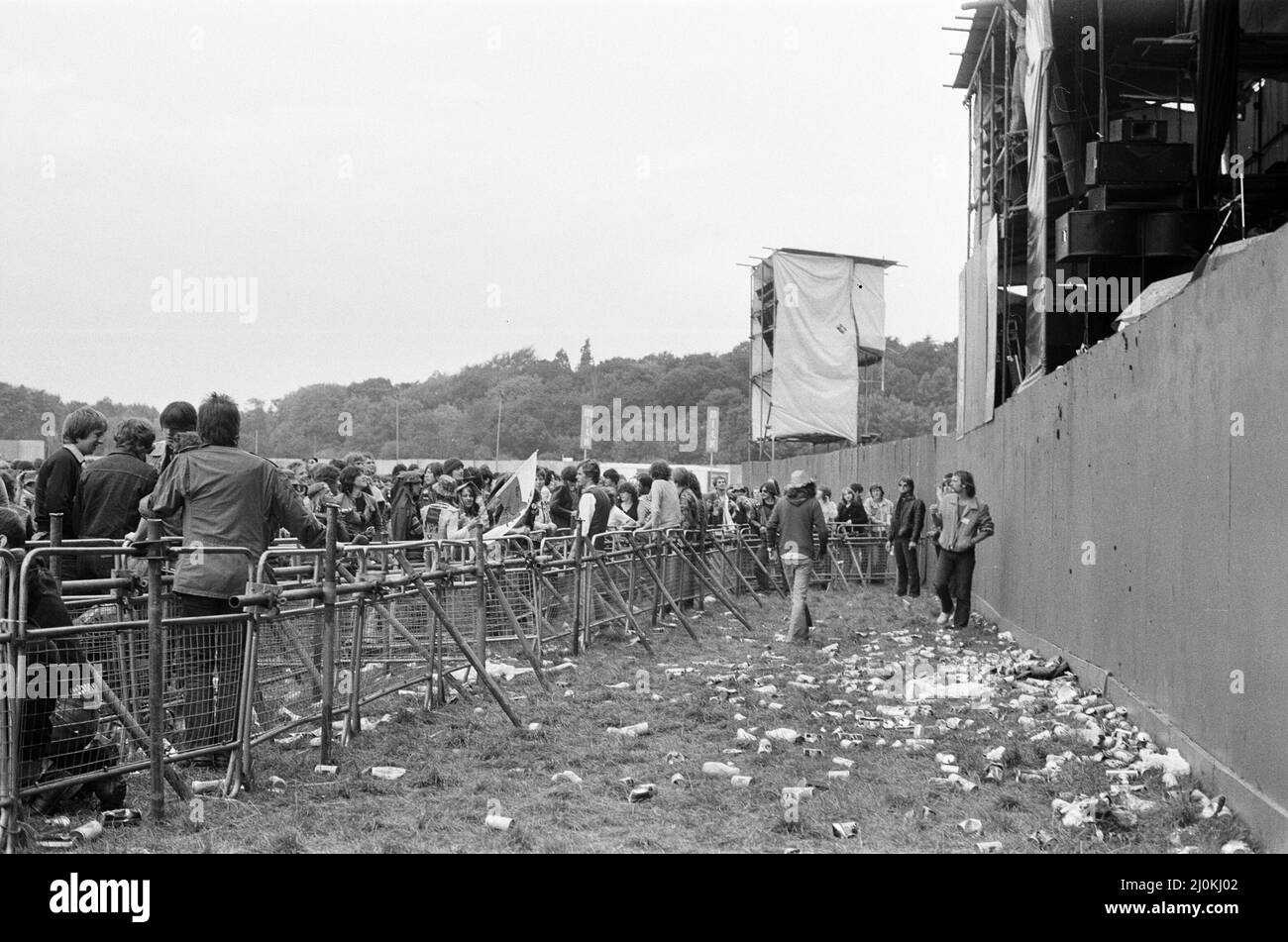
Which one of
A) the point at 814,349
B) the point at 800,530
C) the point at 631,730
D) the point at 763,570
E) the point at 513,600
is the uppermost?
the point at 814,349

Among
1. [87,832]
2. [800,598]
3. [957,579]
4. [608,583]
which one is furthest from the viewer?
[957,579]

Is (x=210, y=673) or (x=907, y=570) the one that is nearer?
(x=210, y=673)

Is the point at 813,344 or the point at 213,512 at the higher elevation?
the point at 813,344

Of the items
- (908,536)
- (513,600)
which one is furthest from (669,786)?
(908,536)

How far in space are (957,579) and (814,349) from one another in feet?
→ 81.8

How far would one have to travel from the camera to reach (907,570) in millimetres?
21781

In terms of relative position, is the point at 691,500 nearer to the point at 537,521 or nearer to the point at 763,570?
the point at 537,521

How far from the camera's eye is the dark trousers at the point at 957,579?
51.5ft

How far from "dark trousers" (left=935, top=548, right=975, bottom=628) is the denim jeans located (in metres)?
2.08

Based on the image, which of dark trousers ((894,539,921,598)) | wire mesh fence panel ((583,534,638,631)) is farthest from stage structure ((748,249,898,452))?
wire mesh fence panel ((583,534,638,631))

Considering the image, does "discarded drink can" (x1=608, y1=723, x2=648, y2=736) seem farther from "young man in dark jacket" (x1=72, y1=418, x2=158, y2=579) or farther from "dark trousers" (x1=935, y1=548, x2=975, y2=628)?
"dark trousers" (x1=935, y1=548, x2=975, y2=628)

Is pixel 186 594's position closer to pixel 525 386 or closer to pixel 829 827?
pixel 829 827

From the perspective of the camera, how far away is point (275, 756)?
7.63 metres

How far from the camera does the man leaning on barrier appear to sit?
6.90 m
